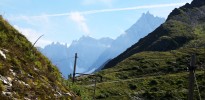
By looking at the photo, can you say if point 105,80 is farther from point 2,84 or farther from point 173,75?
point 2,84

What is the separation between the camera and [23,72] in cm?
1738

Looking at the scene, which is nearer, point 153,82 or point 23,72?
point 23,72

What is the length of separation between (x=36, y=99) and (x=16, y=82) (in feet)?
3.69

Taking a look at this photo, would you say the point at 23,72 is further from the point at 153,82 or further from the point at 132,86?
the point at 153,82

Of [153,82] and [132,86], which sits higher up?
[153,82]

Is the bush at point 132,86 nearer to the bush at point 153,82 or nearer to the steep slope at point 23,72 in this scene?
the bush at point 153,82

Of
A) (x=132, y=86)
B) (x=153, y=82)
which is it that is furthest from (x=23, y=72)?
(x=153, y=82)

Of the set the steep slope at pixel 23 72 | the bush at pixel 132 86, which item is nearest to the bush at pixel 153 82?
the bush at pixel 132 86

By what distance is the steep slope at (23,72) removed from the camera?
15422 millimetres

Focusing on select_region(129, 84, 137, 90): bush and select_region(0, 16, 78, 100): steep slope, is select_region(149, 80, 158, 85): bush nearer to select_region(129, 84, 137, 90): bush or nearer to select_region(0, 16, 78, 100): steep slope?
select_region(129, 84, 137, 90): bush

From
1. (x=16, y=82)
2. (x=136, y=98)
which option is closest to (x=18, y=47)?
(x=16, y=82)

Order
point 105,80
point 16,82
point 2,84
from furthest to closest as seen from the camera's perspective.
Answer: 1. point 105,80
2. point 16,82
3. point 2,84

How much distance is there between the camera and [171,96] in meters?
159

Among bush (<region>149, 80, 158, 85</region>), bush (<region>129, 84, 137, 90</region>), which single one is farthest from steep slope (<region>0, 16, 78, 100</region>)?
bush (<region>149, 80, 158, 85</region>)
